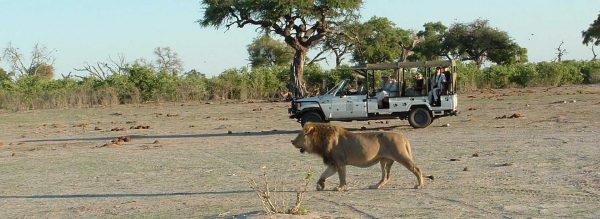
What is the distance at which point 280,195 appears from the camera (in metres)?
11.7

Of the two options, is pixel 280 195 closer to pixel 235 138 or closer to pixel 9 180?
pixel 9 180

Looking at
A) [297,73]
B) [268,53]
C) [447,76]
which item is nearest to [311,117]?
[447,76]

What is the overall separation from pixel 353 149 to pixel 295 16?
128 feet

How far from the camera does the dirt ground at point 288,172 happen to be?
10555 mm

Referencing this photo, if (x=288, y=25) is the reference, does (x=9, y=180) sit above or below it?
below

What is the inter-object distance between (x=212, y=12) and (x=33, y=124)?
1856 centimetres

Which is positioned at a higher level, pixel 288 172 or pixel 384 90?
pixel 384 90

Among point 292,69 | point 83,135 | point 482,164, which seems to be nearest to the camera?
point 482,164

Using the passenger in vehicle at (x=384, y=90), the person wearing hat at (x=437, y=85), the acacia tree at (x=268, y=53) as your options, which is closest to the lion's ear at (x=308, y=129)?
the passenger in vehicle at (x=384, y=90)

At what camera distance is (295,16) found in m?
50.4

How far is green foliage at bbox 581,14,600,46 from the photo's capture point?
74.1m

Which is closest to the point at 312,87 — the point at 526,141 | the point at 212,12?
the point at 212,12

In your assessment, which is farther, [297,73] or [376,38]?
[376,38]

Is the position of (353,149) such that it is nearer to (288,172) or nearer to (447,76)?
(288,172)
